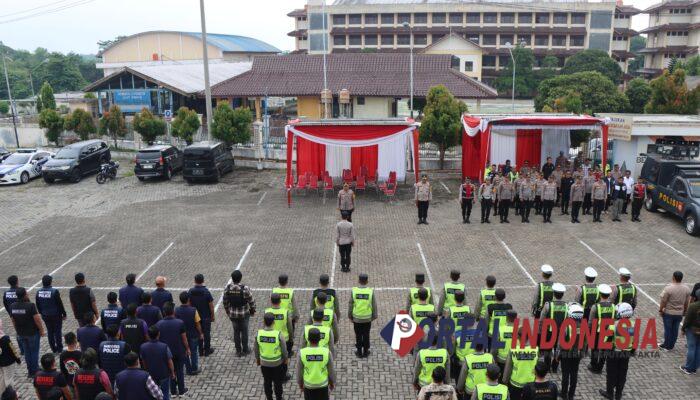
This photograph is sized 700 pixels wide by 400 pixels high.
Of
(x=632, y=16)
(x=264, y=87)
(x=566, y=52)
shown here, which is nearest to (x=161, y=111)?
(x=264, y=87)

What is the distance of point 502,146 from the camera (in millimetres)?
23250

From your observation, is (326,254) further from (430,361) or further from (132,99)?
(132,99)

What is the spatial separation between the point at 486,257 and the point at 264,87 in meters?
27.4

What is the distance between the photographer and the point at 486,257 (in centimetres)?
1484

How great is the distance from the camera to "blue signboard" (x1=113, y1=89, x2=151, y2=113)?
4125 centimetres

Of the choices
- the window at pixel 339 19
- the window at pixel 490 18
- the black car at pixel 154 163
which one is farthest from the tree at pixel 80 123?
the window at pixel 490 18

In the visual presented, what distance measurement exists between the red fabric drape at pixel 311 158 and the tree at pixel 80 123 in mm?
15907

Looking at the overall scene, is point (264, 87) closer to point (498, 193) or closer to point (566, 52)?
point (498, 193)

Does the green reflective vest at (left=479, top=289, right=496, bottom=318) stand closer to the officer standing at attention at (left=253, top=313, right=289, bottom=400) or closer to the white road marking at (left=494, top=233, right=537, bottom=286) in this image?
the officer standing at attention at (left=253, top=313, right=289, bottom=400)

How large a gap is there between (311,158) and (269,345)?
1557 centimetres

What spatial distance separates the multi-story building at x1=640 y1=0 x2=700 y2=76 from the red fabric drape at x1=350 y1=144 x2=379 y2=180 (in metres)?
65.5

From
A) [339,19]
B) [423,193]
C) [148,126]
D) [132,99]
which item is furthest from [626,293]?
[339,19]

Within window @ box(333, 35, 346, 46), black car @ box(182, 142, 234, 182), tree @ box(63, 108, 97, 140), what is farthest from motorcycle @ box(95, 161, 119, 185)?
window @ box(333, 35, 346, 46)

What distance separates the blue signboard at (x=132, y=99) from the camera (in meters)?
41.2
